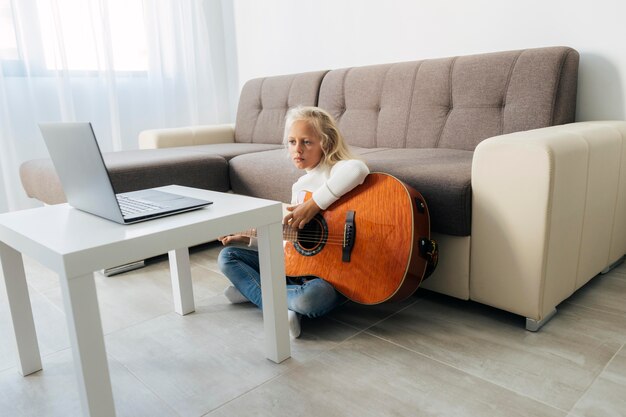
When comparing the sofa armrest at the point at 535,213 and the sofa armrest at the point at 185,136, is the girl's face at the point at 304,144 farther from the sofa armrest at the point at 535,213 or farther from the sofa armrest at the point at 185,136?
the sofa armrest at the point at 185,136

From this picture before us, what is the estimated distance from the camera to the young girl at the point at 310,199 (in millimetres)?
1302

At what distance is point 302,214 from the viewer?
53.0 inches

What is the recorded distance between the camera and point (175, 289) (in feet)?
4.85

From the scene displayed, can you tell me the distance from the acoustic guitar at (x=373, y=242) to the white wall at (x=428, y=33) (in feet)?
3.26

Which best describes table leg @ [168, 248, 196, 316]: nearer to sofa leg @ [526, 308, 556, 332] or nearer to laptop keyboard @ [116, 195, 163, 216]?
laptop keyboard @ [116, 195, 163, 216]

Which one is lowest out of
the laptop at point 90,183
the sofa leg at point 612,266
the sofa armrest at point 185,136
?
the sofa leg at point 612,266

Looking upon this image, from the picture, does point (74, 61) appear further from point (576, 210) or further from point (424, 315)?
point (576, 210)

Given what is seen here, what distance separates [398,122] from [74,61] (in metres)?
1.92

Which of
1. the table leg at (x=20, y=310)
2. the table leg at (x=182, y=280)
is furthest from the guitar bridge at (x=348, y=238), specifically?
the table leg at (x=20, y=310)

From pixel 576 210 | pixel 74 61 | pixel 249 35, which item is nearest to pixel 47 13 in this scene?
pixel 74 61

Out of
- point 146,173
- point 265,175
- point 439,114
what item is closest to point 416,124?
point 439,114

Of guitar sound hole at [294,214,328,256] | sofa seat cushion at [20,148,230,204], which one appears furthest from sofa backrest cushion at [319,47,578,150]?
guitar sound hole at [294,214,328,256]

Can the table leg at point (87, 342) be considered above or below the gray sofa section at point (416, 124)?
below

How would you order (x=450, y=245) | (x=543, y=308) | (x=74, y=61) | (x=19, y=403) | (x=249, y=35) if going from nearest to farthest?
(x=19, y=403) → (x=543, y=308) → (x=450, y=245) → (x=74, y=61) → (x=249, y=35)
